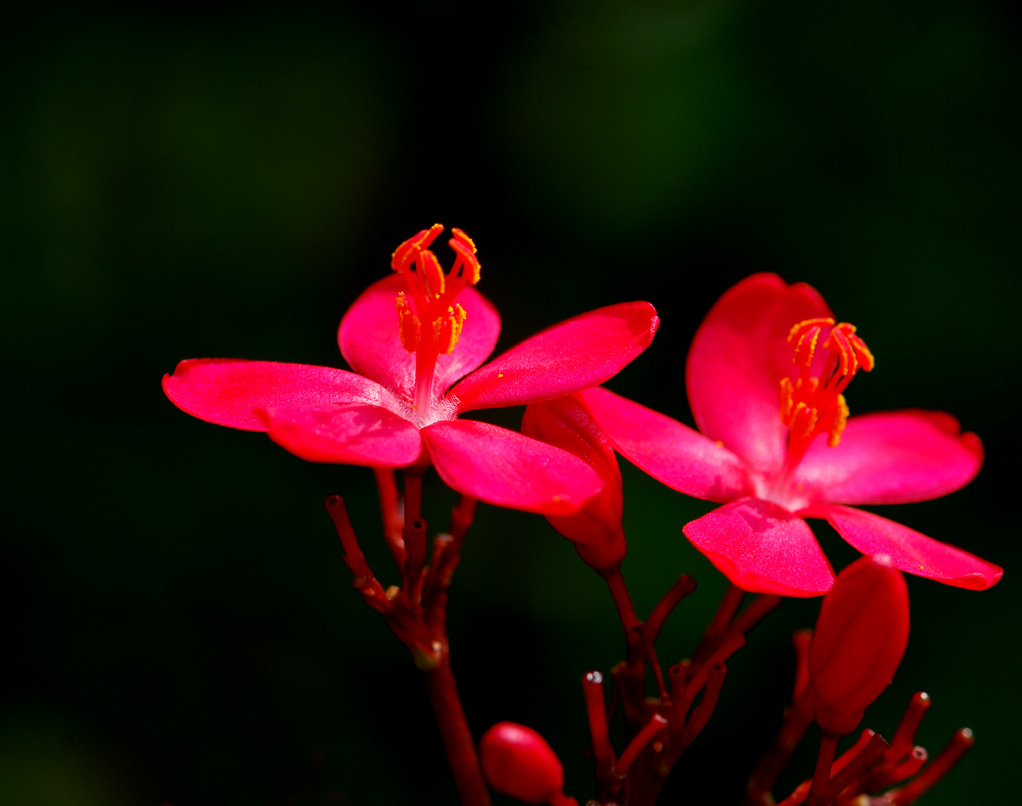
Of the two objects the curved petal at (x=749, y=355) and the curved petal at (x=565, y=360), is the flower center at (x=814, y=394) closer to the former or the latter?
the curved petal at (x=749, y=355)

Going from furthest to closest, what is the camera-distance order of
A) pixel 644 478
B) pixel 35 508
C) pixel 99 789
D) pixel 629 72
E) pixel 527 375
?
pixel 629 72 < pixel 644 478 < pixel 35 508 < pixel 99 789 < pixel 527 375

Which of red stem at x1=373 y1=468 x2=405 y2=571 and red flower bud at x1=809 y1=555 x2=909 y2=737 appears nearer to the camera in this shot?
red flower bud at x1=809 y1=555 x2=909 y2=737

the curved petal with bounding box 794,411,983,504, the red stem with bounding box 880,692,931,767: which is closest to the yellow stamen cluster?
the curved petal with bounding box 794,411,983,504

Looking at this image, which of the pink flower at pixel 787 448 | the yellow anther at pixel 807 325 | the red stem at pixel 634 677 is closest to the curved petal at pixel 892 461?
the pink flower at pixel 787 448

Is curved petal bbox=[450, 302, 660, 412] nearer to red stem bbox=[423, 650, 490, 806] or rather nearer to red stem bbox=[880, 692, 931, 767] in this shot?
red stem bbox=[423, 650, 490, 806]

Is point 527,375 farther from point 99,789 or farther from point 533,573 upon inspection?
point 99,789

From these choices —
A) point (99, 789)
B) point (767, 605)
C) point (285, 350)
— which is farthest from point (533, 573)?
point (767, 605)
